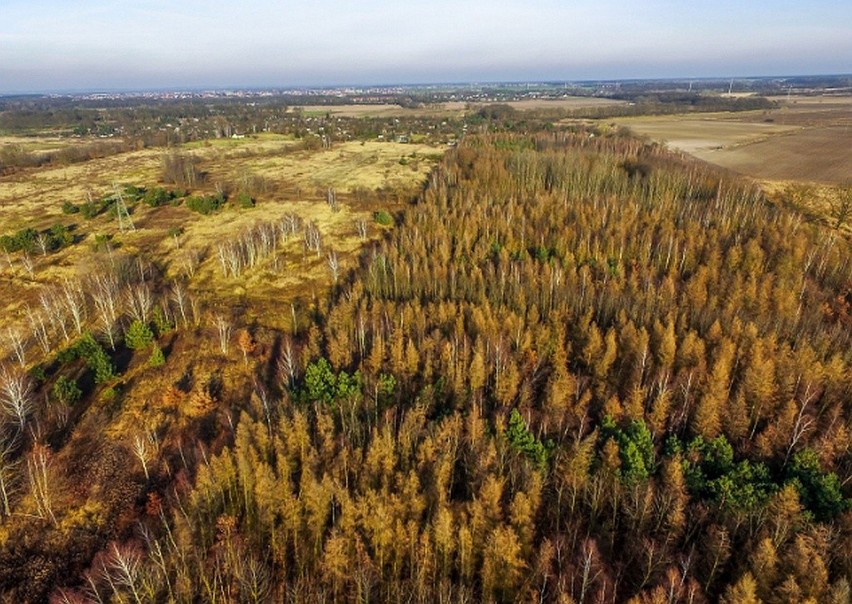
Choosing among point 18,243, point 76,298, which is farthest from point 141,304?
point 18,243

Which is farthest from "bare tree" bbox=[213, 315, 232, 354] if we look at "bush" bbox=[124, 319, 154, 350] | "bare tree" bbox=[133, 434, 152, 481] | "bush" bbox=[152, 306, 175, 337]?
"bare tree" bbox=[133, 434, 152, 481]

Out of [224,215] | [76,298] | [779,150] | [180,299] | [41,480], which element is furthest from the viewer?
[779,150]

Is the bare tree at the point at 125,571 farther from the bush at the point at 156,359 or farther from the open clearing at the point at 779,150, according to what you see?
the open clearing at the point at 779,150

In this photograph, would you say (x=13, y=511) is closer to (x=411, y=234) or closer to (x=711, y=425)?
(x=711, y=425)

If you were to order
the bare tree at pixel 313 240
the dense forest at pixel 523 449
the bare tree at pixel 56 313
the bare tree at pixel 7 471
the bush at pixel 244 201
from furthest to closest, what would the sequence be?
1. the bush at pixel 244 201
2. the bare tree at pixel 313 240
3. the bare tree at pixel 56 313
4. the bare tree at pixel 7 471
5. the dense forest at pixel 523 449

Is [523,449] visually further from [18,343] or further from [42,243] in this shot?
[42,243]

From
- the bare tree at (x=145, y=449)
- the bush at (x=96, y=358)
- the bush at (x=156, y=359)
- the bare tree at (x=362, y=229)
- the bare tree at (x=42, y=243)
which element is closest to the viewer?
the bare tree at (x=145, y=449)

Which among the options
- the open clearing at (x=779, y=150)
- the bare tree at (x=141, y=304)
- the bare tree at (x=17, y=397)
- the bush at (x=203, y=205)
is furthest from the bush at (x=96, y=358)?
the open clearing at (x=779, y=150)

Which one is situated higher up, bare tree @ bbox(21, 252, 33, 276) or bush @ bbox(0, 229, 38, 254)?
bush @ bbox(0, 229, 38, 254)

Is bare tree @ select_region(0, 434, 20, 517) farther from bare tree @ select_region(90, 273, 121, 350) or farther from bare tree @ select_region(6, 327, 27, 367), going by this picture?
bare tree @ select_region(90, 273, 121, 350)
